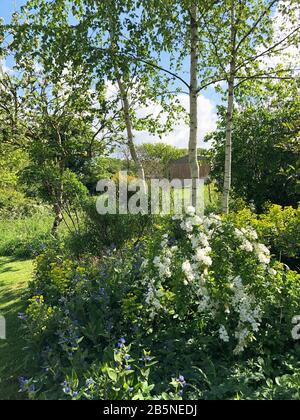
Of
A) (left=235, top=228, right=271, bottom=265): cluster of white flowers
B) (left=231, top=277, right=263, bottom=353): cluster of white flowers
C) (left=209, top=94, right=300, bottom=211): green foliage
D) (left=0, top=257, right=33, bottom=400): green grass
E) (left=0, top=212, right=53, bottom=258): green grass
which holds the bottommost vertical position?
(left=0, top=257, right=33, bottom=400): green grass

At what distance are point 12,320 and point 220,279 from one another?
2.92 m

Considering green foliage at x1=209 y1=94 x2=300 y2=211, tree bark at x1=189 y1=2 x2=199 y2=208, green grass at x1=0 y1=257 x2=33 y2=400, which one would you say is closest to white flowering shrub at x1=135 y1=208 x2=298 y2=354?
green grass at x1=0 y1=257 x2=33 y2=400

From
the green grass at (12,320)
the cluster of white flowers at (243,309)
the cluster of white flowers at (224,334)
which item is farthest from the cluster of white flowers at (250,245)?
the green grass at (12,320)

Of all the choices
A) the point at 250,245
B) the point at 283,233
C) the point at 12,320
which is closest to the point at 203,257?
the point at 250,245

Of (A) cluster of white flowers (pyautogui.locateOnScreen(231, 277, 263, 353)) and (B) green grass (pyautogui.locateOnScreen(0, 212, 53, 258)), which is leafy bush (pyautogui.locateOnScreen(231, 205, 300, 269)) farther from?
(B) green grass (pyautogui.locateOnScreen(0, 212, 53, 258))

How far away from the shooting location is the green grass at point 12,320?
318 centimetres

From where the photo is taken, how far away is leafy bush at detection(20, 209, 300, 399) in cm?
249

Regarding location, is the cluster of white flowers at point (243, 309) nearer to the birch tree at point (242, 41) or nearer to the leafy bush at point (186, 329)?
the leafy bush at point (186, 329)

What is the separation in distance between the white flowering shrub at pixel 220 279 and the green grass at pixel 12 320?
4.49ft

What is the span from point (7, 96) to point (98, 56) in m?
2.97

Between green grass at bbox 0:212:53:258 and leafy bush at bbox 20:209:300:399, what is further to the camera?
green grass at bbox 0:212:53:258
